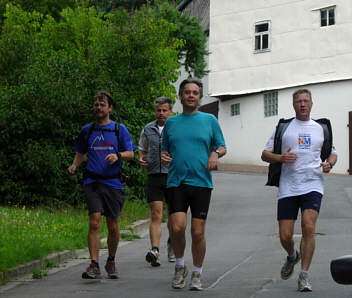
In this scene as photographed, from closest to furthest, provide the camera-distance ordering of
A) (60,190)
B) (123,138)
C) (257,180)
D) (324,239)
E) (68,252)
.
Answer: (123,138)
(68,252)
(324,239)
(60,190)
(257,180)

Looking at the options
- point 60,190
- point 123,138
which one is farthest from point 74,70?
point 123,138

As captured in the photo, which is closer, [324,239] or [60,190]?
[324,239]

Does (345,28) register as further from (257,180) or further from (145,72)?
(145,72)

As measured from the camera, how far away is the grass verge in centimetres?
→ 988

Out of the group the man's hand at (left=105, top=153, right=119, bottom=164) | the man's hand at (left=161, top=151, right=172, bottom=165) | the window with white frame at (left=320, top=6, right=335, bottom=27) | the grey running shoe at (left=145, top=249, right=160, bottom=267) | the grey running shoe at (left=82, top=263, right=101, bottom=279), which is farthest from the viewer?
the window with white frame at (left=320, top=6, right=335, bottom=27)

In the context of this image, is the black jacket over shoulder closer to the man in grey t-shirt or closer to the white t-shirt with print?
the white t-shirt with print

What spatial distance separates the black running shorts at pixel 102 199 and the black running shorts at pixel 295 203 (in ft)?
5.87

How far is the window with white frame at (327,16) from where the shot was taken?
34.6 m

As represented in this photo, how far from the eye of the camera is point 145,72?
717 inches

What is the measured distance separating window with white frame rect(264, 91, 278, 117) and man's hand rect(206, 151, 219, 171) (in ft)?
95.7

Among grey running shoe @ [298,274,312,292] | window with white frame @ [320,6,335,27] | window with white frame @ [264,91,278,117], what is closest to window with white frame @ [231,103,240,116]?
window with white frame @ [264,91,278,117]

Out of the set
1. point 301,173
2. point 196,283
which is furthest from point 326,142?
point 196,283

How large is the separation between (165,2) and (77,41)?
1064 cm

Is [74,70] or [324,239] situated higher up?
[74,70]
